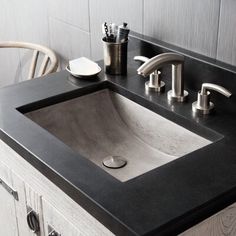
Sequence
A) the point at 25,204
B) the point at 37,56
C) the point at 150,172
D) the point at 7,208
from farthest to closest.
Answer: the point at 37,56 → the point at 7,208 → the point at 25,204 → the point at 150,172

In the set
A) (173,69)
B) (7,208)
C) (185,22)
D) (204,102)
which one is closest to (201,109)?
(204,102)

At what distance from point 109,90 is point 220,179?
20.5 inches

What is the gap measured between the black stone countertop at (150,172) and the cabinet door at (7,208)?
15cm

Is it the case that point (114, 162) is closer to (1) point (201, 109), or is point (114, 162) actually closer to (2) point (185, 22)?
(1) point (201, 109)

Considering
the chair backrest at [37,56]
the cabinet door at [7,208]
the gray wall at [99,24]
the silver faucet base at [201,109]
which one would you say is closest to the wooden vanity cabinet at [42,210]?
the cabinet door at [7,208]

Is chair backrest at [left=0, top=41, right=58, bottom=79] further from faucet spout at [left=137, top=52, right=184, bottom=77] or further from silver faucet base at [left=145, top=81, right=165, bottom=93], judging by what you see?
faucet spout at [left=137, top=52, right=184, bottom=77]

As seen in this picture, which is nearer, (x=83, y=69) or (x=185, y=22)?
(x=185, y=22)

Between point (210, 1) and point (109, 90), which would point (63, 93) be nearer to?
point (109, 90)

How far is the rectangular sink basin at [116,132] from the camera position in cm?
130

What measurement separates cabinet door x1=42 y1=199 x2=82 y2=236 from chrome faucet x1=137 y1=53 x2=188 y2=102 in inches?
14.5

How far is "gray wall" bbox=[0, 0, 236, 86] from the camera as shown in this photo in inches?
50.2

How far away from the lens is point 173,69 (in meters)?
1.29

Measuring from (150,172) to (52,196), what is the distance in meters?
0.24

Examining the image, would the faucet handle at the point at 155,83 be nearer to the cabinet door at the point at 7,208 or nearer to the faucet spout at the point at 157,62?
the faucet spout at the point at 157,62
